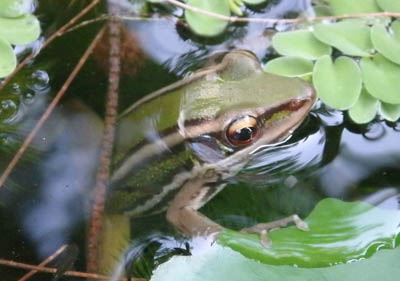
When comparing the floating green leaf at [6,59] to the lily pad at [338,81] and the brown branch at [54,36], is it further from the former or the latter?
the lily pad at [338,81]

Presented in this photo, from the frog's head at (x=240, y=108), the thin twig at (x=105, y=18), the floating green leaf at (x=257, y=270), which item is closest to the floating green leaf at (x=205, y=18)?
the frog's head at (x=240, y=108)

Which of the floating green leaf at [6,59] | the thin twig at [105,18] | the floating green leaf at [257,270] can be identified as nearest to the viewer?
the floating green leaf at [257,270]

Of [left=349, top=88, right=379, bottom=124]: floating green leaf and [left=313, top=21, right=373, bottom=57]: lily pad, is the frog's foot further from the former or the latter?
[left=313, top=21, right=373, bottom=57]: lily pad

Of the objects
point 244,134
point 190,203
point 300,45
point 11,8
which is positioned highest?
point 11,8

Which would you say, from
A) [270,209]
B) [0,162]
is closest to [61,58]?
[0,162]

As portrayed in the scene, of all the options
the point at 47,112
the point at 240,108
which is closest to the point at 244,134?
the point at 240,108

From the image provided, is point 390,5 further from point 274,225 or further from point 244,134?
point 274,225

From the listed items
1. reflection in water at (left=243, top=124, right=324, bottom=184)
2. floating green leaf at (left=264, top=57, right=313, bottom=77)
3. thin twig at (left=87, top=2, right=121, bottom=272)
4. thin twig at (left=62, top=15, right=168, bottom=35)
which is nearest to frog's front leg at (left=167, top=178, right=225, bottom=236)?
reflection in water at (left=243, top=124, right=324, bottom=184)

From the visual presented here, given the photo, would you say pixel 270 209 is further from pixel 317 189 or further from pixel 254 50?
pixel 254 50
